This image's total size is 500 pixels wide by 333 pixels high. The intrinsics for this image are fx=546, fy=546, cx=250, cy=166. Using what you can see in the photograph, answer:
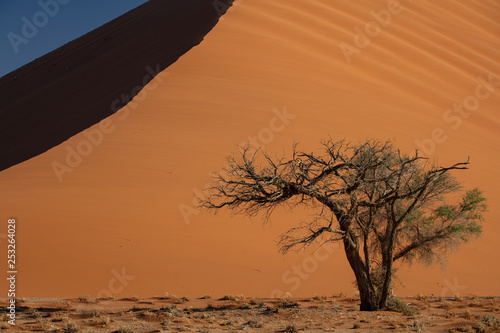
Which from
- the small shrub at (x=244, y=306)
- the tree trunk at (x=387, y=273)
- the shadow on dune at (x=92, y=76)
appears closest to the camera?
the tree trunk at (x=387, y=273)

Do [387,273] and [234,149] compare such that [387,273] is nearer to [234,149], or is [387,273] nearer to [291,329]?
[291,329]

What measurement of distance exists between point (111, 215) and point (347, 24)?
1859cm

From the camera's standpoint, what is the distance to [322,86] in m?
19.5

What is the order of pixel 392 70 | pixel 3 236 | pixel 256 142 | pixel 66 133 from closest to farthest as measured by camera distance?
pixel 3 236, pixel 256 142, pixel 66 133, pixel 392 70

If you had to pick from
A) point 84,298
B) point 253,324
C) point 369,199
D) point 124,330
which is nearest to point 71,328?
point 124,330

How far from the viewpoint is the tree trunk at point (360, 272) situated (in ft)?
29.4

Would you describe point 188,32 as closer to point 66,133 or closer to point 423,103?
point 66,133

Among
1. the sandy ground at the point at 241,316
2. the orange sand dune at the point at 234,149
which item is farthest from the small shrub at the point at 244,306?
the orange sand dune at the point at 234,149

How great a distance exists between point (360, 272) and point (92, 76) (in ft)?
58.9

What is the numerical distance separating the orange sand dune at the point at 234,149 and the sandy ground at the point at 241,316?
77 cm

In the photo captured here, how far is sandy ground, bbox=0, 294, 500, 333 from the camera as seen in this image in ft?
25.6

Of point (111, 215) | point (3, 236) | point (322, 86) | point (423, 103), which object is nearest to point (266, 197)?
point (111, 215)

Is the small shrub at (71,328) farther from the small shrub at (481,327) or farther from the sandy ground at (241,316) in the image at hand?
the small shrub at (481,327)

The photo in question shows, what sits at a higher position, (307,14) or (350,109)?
(307,14)
